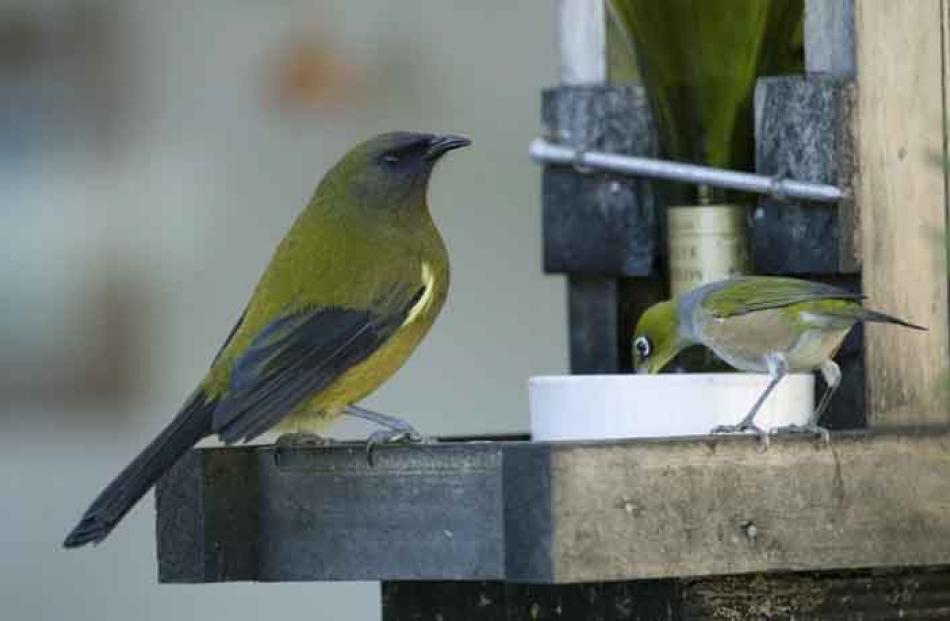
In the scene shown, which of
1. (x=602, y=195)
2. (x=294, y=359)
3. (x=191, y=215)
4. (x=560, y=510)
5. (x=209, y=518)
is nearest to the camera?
(x=560, y=510)

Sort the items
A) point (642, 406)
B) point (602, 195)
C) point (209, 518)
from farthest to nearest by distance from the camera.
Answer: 1. point (602, 195)
2. point (642, 406)
3. point (209, 518)

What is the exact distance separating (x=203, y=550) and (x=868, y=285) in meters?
1.25

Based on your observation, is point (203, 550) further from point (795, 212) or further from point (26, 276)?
point (26, 276)

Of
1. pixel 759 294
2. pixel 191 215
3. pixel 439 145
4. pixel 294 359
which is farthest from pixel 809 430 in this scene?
pixel 191 215

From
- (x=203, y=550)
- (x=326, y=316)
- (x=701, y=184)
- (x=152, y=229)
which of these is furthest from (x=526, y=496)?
(x=152, y=229)

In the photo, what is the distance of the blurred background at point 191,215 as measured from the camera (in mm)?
8562

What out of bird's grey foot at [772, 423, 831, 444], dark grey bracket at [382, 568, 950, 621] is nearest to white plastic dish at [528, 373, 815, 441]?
bird's grey foot at [772, 423, 831, 444]

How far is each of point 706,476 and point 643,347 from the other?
3.35 ft

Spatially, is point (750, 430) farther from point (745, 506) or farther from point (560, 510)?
point (560, 510)

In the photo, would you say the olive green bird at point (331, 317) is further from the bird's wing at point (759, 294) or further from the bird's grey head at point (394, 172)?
the bird's wing at point (759, 294)

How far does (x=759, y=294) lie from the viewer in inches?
196

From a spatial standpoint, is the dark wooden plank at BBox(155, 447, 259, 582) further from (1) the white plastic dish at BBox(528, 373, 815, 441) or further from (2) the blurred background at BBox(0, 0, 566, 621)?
(2) the blurred background at BBox(0, 0, 566, 621)

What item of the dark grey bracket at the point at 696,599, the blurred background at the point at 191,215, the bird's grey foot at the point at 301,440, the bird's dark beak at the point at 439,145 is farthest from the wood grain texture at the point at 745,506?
the blurred background at the point at 191,215

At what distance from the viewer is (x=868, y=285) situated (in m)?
4.73
